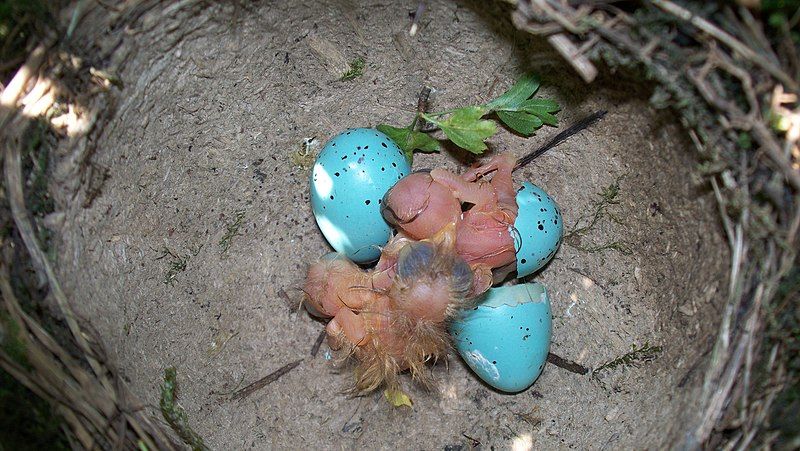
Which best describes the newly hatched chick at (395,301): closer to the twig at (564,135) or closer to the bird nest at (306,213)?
the bird nest at (306,213)

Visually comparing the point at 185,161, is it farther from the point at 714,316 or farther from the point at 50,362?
the point at 714,316

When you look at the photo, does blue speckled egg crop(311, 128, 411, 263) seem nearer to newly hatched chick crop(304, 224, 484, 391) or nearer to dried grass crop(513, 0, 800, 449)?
newly hatched chick crop(304, 224, 484, 391)

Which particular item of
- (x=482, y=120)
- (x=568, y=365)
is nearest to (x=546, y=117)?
(x=482, y=120)

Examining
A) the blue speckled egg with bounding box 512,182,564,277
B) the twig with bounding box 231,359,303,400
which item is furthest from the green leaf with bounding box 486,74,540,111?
the twig with bounding box 231,359,303,400

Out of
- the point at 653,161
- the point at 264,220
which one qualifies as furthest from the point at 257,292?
the point at 653,161

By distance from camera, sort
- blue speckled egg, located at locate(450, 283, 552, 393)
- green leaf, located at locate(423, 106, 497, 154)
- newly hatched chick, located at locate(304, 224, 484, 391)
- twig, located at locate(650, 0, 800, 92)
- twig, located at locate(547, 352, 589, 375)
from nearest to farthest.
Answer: twig, located at locate(650, 0, 800, 92), newly hatched chick, located at locate(304, 224, 484, 391), blue speckled egg, located at locate(450, 283, 552, 393), green leaf, located at locate(423, 106, 497, 154), twig, located at locate(547, 352, 589, 375)

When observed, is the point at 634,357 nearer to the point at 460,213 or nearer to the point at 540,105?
the point at 460,213
